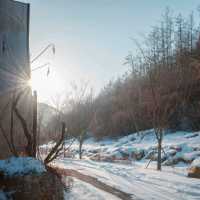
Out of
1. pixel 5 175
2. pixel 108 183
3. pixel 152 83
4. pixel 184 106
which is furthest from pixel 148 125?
pixel 5 175

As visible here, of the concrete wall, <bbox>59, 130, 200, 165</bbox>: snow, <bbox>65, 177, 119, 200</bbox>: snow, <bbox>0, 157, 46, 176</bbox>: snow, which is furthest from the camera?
<bbox>59, 130, 200, 165</bbox>: snow

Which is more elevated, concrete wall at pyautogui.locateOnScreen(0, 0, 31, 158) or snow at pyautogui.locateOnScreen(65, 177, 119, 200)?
concrete wall at pyautogui.locateOnScreen(0, 0, 31, 158)

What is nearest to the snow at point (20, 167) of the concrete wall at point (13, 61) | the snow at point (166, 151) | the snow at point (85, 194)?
the snow at point (85, 194)

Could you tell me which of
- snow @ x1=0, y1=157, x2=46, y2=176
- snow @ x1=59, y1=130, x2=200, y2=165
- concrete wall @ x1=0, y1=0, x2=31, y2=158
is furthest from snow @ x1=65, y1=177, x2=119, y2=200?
snow @ x1=59, y1=130, x2=200, y2=165

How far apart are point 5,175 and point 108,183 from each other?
12.1ft

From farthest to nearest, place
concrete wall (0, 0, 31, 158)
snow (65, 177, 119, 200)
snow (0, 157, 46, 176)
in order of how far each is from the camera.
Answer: concrete wall (0, 0, 31, 158) → snow (65, 177, 119, 200) → snow (0, 157, 46, 176)

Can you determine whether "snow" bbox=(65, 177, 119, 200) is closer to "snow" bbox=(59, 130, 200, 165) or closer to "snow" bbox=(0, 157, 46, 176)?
"snow" bbox=(0, 157, 46, 176)

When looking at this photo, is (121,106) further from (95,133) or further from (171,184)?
(171,184)

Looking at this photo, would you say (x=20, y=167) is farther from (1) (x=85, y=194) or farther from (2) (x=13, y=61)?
(2) (x=13, y=61)

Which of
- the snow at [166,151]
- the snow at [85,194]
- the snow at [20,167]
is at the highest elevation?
the snow at [20,167]

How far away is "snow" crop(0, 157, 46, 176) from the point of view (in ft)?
14.8

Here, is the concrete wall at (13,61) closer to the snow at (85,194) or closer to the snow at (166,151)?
the snow at (85,194)

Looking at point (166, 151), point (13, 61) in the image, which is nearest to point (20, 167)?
point (13, 61)

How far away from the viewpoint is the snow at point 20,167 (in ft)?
14.8
